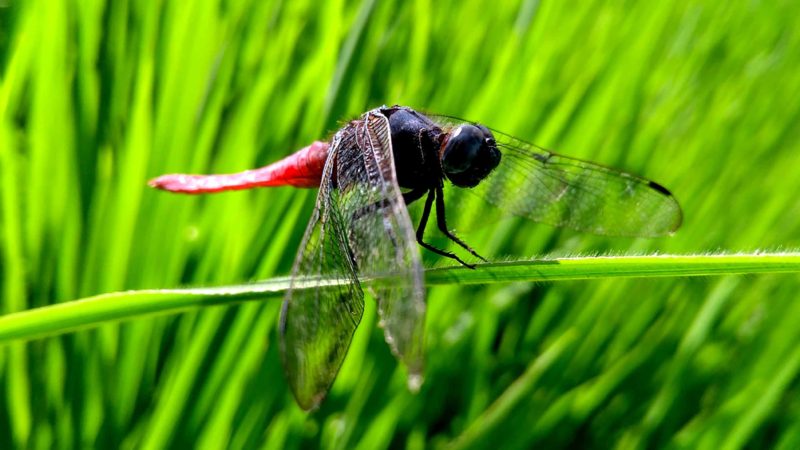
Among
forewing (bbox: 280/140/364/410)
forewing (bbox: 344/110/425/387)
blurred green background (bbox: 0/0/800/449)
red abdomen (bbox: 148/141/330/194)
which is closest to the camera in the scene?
forewing (bbox: 344/110/425/387)

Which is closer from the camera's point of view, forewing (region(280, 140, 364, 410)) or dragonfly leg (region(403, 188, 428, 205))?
forewing (region(280, 140, 364, 410))

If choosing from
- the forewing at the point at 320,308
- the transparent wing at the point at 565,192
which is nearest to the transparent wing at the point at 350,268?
the forewing at the point at 320,308

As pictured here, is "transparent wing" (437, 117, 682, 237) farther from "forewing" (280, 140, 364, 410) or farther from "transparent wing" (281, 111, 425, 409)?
"forewing" (280, 140, 364, 410)

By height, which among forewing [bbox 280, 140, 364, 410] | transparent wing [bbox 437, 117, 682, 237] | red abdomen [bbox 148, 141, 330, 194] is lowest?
forewing [bbox 280, 140, 364, 410]

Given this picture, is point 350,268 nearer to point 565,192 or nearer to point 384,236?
→ point 384,236

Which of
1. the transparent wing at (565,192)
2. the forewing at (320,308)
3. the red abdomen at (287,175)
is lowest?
the forewing at (320,308)

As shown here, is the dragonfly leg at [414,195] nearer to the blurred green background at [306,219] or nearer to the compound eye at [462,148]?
the compound eye at [462,148]

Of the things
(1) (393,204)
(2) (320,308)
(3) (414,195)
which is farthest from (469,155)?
(2) (320,308)

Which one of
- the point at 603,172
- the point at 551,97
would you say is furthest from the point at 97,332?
the point at 551,97

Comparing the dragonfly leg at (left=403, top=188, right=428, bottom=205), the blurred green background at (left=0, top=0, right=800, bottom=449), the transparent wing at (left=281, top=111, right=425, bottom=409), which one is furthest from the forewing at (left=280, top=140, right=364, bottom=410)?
the dragonfly leg at (left=403, top=188, right=428, bottom=205)
